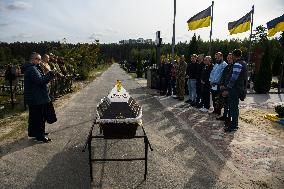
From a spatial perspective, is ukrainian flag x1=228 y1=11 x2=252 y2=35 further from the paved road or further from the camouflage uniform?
the paved road

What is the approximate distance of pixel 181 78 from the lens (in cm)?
1548

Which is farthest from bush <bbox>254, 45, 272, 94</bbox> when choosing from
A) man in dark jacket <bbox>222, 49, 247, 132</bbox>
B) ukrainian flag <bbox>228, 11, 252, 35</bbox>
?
man in dark jacket <bbox>222, 49, 247, 132</bbox>

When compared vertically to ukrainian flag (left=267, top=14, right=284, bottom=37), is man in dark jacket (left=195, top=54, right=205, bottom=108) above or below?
below

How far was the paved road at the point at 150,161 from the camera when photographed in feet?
19.5

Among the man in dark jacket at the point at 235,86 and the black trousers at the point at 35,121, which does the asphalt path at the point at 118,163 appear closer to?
the black trousers at the point at 35,121

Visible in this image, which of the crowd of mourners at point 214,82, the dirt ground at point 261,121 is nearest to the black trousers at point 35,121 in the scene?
the crowd of mourners at point 214,82

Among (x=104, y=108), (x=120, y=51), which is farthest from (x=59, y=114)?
(x=120, y=51)

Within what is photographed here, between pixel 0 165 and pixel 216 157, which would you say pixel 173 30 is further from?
pixel 0 165

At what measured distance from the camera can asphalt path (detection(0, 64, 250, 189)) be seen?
5.92m

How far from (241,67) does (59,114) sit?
22.0 ft

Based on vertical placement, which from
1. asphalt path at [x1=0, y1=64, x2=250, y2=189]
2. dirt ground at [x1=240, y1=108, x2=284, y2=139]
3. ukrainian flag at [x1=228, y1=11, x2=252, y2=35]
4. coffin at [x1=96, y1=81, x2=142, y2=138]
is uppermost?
ukrainian flag at [x1=228, y1=11, x2=252, y2=35]

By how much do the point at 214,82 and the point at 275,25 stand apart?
5262 mm

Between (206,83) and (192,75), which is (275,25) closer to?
(192,75)

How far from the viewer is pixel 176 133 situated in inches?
377
